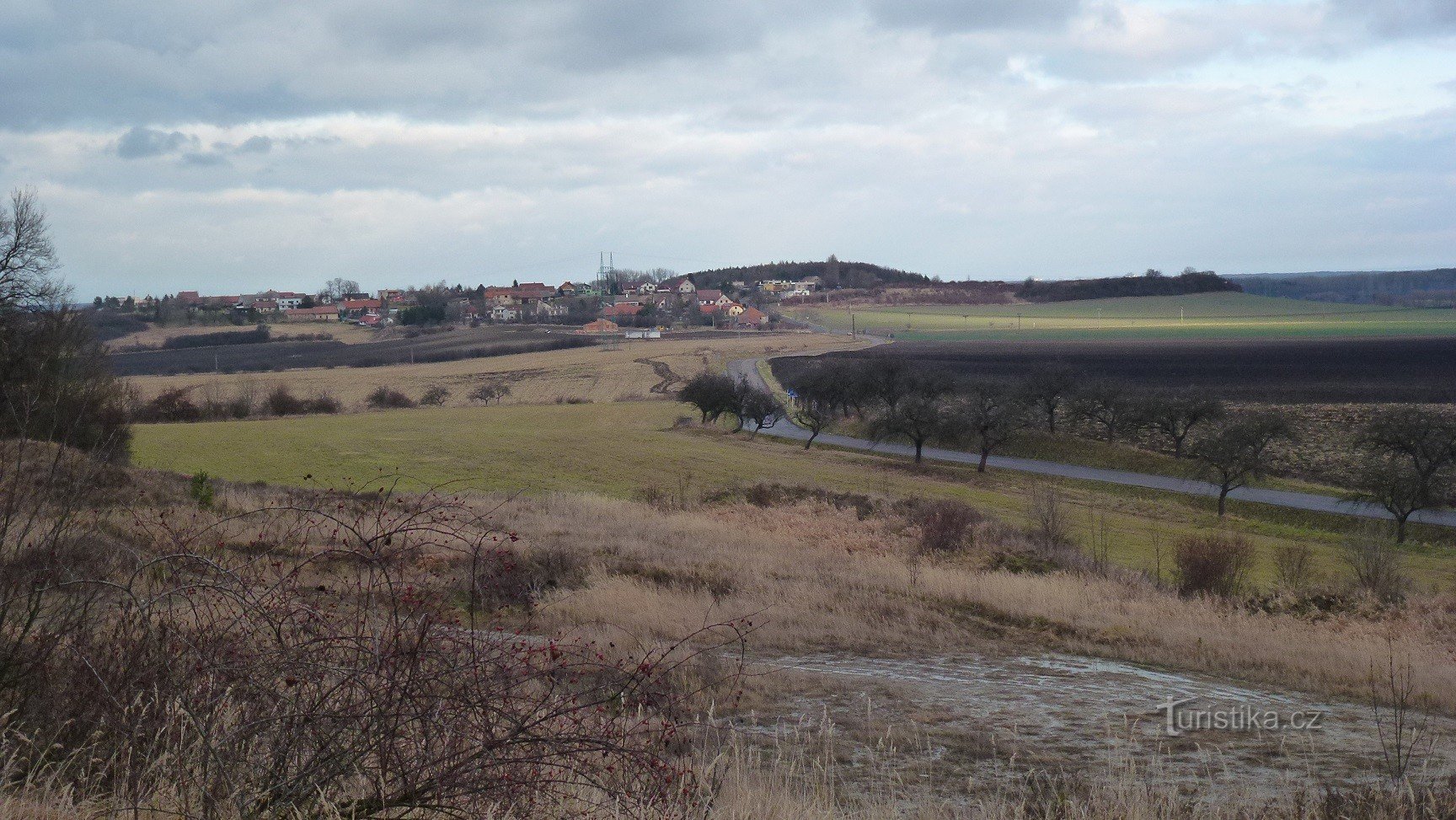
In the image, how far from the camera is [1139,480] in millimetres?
50625

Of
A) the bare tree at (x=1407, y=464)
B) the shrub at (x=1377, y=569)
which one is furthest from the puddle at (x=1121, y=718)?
Result: the bare tree at (x=1407, y=464)

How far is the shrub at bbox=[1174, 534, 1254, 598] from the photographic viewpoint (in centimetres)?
2061

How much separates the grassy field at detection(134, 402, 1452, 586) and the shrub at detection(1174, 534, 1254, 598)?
533 centimetres

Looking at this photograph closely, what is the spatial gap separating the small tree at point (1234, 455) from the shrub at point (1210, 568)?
21797 millimetres

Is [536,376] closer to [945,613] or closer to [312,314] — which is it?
[312,314]

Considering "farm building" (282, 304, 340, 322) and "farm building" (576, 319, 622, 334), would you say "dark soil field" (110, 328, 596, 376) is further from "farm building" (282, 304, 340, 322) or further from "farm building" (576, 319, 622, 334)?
"farm building" (282, 304, 340, 322)

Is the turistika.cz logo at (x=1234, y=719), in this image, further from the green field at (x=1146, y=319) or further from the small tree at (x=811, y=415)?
the green field at (x=1146, y=319)

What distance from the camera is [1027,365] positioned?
310ft

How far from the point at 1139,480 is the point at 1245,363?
1942 inches

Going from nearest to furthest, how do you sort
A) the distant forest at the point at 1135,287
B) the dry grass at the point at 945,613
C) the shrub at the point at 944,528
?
the dry grass at the point at 945,613 < the shrub at the point at 944,528 < the distant forest at the point at 1135,287

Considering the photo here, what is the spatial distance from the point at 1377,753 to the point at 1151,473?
47.7 m

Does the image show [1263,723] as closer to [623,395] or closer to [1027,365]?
[623,395]

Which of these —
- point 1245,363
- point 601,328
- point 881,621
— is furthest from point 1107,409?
point 601,328

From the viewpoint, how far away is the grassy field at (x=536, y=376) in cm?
8025
